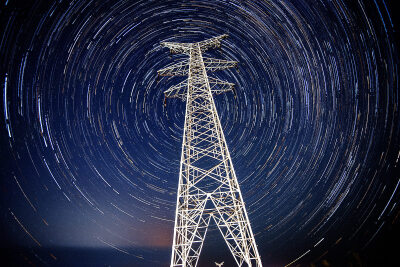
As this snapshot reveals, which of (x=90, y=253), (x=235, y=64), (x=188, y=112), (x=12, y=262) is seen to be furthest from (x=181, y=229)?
(x=90, y=253)

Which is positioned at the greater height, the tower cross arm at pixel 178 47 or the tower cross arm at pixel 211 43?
the tower cross arm at pixel 211 43

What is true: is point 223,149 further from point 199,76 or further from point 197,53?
point 197,53

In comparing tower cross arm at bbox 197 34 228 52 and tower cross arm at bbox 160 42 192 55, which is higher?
tower cross arm at bbox 197 34 228 52

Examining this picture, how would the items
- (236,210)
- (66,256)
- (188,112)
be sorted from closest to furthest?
1. (236,210)
2. (188,112)
3. (66,256)

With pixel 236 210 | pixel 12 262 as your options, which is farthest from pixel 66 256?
pixel 236 210

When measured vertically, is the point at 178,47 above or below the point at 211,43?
below

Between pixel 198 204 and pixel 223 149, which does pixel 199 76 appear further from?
pixel 198 204

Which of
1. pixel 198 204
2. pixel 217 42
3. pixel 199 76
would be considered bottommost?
pixel 198 204

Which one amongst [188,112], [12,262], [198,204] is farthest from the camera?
[12,262]

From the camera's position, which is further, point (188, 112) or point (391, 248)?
point (391, 248)

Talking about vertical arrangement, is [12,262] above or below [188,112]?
below
